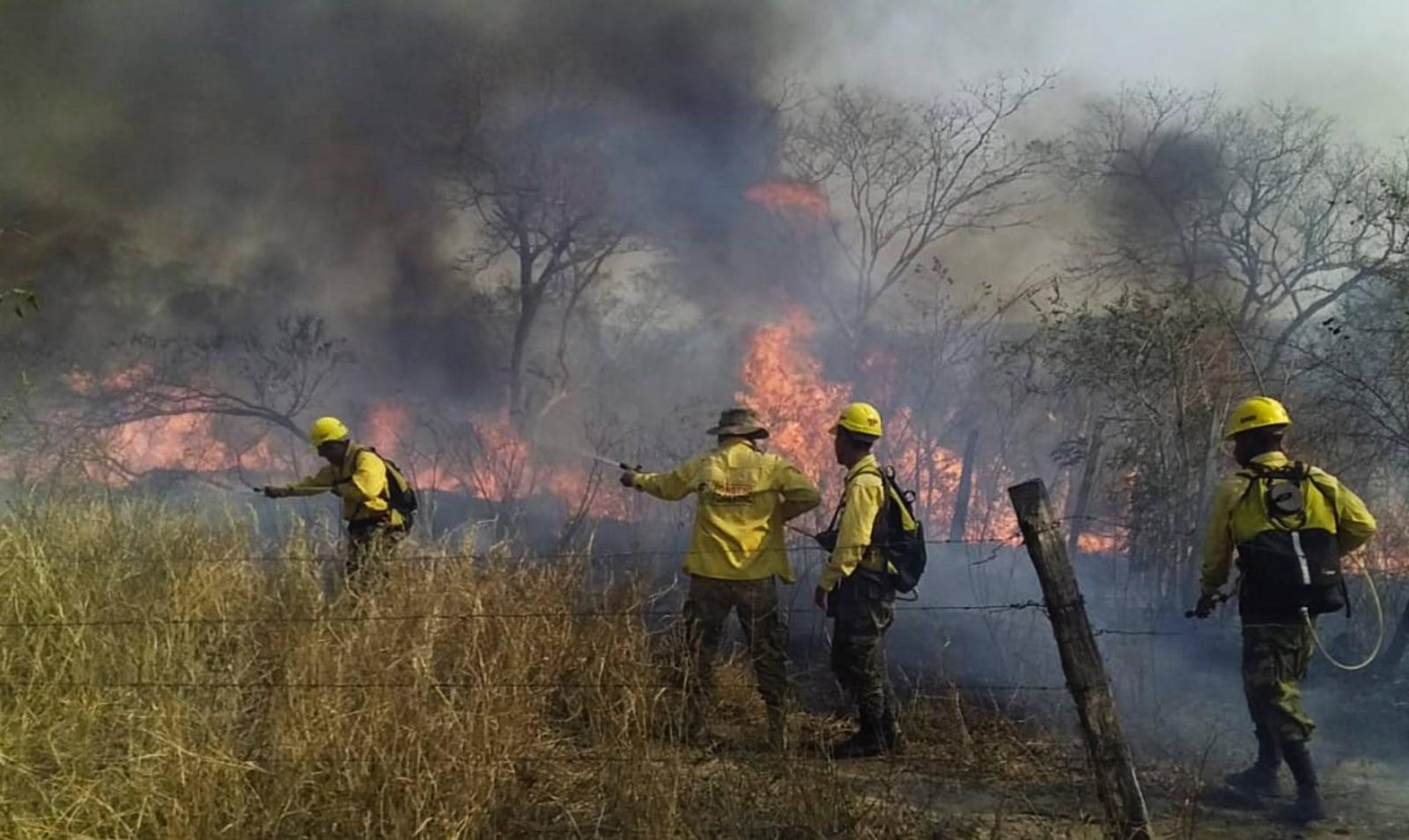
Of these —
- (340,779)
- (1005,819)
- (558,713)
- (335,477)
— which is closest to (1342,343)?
(1005,819)

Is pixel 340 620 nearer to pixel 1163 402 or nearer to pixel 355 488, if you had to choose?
pixel 355 488

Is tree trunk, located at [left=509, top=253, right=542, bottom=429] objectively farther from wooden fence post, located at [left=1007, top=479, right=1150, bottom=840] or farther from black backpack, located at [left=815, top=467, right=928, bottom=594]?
wooden fence post, located at [left=1007, top=479, right=1150, bottom=840]

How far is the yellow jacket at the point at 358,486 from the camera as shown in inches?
268

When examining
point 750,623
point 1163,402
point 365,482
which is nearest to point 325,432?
point 365,482

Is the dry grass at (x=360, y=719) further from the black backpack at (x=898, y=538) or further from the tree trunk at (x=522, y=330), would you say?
the tree trunk at (x=522, y=330)

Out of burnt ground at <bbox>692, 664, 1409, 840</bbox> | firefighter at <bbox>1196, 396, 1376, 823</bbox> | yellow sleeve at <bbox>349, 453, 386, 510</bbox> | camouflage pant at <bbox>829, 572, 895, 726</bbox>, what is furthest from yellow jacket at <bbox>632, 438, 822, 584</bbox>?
yellow sleeve at <bbox>349, 453, 386, 510</bbox>

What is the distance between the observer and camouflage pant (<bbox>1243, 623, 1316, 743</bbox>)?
4258 mm

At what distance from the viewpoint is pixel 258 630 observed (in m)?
5.08

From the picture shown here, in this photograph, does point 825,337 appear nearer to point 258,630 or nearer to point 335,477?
point 335,477

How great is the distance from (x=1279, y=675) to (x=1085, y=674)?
1.58 metres

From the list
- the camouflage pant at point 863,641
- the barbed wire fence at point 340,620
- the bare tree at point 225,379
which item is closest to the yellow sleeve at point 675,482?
the barbed wire fence at point 340,620

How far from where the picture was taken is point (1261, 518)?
435 cm

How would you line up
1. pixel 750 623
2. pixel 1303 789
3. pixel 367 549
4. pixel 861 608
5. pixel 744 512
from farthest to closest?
pixel 367 549
pixel 744 512
pixel 750 623
pixel 861 608
pixel 1303 789

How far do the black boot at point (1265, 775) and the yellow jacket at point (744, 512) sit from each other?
Answer: 2.21 m
